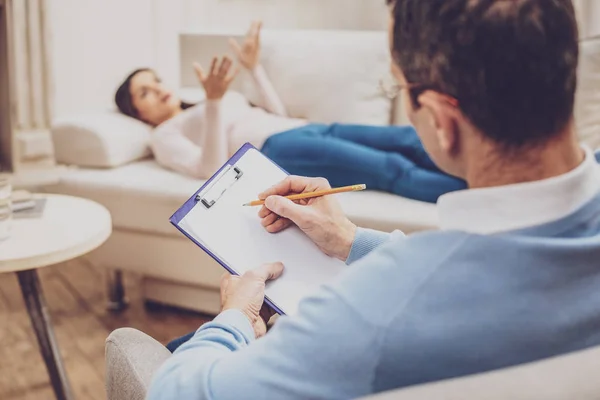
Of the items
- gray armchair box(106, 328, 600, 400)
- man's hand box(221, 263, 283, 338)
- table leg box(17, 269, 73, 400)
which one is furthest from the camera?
table leg box(17, 269, 73, 400)

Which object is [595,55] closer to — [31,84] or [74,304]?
[74,304]

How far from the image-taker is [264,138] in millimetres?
2311

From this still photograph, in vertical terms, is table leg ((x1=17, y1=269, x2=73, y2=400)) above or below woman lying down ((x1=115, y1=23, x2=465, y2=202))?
below

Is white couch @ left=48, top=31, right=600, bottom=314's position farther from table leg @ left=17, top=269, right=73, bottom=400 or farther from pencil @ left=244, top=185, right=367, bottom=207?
pencil @ left=244, top=185, right=367, bottom=207

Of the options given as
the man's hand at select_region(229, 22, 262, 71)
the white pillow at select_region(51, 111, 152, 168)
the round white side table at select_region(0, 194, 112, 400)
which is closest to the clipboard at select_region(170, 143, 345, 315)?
the round white side table at select_region(0, 194, 112, 400)

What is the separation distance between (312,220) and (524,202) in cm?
48

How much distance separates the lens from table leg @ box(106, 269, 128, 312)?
2346 mm

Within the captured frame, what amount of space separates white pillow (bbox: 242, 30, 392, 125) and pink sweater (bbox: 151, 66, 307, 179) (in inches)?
2.4

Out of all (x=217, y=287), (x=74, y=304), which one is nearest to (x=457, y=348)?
(x=217, y=287)

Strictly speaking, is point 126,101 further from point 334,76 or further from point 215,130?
point 334,76

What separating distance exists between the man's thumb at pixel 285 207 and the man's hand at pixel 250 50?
155 centimetres

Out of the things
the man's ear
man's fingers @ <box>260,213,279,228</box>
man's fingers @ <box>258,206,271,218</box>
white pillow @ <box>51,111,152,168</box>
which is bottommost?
white pillow @ <box>51,111,152,168</box>

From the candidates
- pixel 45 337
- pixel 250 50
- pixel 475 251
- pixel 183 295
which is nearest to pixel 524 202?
pixel 475 251

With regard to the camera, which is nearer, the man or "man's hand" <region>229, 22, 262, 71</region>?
the man
